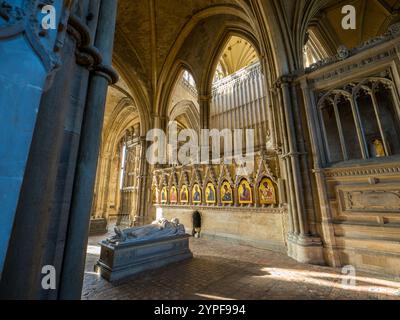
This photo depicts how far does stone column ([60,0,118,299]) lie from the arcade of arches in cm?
1

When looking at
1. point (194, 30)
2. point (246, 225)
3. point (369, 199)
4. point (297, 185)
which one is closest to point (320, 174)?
point (297, 185)

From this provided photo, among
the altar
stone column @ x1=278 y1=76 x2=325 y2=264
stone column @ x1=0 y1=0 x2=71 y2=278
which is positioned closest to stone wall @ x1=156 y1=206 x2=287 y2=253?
stone column @ x1=278 y1=76 x2=325 y2=264

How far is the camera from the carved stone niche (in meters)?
3.98

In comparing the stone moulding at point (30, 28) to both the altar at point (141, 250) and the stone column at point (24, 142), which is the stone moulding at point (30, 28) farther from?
the altar at point (141, 250)

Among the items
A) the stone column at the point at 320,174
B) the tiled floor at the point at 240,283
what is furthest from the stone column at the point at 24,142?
the stone column at the point at 320,174

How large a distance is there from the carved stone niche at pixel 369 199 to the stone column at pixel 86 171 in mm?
5493

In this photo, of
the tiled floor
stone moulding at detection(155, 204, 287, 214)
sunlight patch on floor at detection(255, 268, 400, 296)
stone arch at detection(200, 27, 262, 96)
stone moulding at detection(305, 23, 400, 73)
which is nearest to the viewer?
the tiled floor

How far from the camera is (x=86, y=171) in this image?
1795 mm

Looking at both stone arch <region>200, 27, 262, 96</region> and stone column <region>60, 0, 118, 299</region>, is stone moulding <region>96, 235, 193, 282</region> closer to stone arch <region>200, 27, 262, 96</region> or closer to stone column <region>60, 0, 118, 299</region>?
stone column <region>60, 0, 118, 299</region>

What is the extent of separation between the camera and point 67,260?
5.14ft

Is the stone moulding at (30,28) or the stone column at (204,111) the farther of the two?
the stone column at (204,111)

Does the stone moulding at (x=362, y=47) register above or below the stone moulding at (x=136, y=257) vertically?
above

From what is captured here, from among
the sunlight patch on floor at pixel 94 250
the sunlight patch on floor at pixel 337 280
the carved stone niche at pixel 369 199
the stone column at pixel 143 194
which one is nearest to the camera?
the sunlight patch on floor at pixel 337 280

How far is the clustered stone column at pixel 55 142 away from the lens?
1.01 metres
